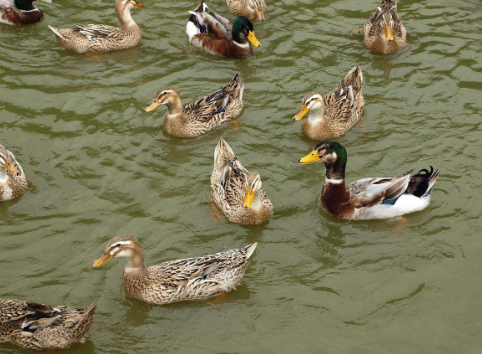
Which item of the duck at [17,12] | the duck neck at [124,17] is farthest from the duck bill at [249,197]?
the duck at [17,12]

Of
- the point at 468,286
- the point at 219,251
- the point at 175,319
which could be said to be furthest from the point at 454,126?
the point at 175,319

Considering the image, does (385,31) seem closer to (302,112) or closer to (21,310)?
(302,112)

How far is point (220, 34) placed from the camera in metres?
13.4

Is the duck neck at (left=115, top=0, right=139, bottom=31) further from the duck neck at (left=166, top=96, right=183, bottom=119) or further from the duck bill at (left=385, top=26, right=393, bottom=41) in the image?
the duck bill at (left=385, top=26, right=393, bottom=41)

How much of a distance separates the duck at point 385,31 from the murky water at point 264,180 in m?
0.20

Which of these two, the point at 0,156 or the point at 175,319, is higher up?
the point at 0,156

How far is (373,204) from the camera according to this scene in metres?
9.83

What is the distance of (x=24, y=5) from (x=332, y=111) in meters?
6.10

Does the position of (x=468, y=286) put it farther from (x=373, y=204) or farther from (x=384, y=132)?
(x=384, y=132)

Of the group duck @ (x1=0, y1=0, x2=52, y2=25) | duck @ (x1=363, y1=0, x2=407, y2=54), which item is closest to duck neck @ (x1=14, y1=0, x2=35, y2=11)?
duck @ (x1=0, y1=0, x2=52, y2=25)

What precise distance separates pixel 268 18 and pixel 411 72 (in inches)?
118

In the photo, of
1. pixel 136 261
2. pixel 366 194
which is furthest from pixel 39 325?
pixel 366 194

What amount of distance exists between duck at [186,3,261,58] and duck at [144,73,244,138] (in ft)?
4.31

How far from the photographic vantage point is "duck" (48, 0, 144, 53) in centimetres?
1308
